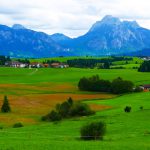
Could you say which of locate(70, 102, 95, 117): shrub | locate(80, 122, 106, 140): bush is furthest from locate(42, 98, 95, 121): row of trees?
locate(80, 122, 106, 140): bush

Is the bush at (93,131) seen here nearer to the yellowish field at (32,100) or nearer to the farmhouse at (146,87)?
the yellowish field at (32,100)

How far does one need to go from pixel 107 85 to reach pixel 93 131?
3310 inches

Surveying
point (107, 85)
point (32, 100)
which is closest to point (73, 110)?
point (32, 100)

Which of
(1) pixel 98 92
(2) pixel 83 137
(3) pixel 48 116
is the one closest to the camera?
(2) pixel 83 137

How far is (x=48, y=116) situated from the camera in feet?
227

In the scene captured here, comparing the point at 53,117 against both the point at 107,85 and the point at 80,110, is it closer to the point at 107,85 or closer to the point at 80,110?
the point at 80,110

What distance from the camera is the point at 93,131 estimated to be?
41.3 meters

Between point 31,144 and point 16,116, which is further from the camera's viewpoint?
point 16,116

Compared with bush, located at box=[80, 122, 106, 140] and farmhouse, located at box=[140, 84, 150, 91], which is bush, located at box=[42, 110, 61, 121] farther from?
farmhouse, located at box=[140, 84, 150, 91]

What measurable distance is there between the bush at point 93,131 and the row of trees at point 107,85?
80643 millimetres

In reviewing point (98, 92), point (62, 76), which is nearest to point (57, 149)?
point (98, 92)

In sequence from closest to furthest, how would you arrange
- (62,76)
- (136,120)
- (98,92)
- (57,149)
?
(57,149)
(136,120)
(98,92)
(62,76)

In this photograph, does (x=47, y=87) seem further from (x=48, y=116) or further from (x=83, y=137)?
(x=83, y=137)

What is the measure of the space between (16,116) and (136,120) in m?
22.1
